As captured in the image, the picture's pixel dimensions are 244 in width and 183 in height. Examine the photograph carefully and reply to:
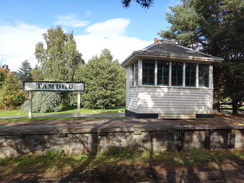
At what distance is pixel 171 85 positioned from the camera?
33.7ft

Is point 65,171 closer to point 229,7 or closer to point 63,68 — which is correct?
point 229,7

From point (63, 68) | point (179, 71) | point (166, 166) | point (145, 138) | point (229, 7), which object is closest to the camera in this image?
point (166, 166)

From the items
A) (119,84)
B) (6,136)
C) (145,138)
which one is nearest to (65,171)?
(6,136)

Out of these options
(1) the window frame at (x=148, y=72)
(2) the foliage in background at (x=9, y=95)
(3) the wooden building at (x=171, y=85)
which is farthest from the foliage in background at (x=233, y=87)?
(2) the foliage in background at (x=9, y=95)

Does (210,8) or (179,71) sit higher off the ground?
(210,8)

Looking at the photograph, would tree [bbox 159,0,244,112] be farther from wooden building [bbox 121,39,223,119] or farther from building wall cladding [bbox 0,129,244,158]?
building wall cladding [bbox 0,129,244,158]

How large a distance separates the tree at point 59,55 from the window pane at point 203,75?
21.7 metres

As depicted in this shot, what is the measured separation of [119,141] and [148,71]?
5.10 m

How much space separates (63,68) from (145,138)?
2385 cm

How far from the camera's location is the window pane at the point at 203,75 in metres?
10.8

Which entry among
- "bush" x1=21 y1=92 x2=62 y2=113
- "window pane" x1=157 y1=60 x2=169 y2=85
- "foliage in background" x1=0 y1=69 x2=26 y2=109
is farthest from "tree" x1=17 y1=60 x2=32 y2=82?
"window pane" x1=157 y1=60 x2=169 y2=85

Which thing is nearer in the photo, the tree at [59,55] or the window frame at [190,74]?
the window frame at [190,74]

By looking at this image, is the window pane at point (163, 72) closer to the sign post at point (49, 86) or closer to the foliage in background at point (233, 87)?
the sign post at point (49, 86)

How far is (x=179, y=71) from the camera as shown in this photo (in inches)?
413
